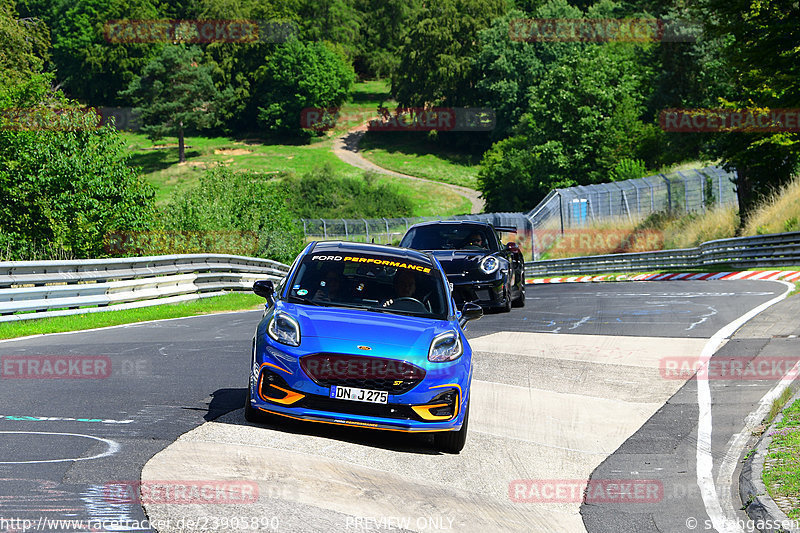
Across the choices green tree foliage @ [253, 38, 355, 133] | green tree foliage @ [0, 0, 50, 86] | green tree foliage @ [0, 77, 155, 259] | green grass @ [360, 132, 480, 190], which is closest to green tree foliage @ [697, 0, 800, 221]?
green tree foliage @ [0, 77, 155, 259]

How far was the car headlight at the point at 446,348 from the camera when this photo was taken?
7129 mm

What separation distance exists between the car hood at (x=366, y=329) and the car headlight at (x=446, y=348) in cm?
5

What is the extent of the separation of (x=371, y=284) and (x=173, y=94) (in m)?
111

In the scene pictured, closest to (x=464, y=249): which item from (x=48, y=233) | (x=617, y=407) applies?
(x=617, y=407)

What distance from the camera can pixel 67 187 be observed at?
1136 inches

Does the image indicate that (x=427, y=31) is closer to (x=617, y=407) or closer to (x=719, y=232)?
(x=719, y=232)

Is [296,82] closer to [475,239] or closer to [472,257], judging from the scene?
[475,239]

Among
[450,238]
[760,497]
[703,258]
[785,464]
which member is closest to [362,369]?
[760,497]

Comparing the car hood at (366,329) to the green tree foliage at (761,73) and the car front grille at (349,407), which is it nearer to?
the car front grille at (349,407)

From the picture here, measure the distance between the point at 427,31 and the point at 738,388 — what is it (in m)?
112

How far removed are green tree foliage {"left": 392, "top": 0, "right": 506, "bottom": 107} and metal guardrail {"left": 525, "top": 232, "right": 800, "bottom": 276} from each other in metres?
78.9

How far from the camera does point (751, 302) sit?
1784 centimetres

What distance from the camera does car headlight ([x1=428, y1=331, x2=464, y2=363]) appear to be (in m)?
7.13

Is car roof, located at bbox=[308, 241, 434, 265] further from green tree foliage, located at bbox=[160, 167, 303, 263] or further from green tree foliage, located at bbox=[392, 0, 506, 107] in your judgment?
green tree foliage, located at bbox=[392, 0, 506, 107]
